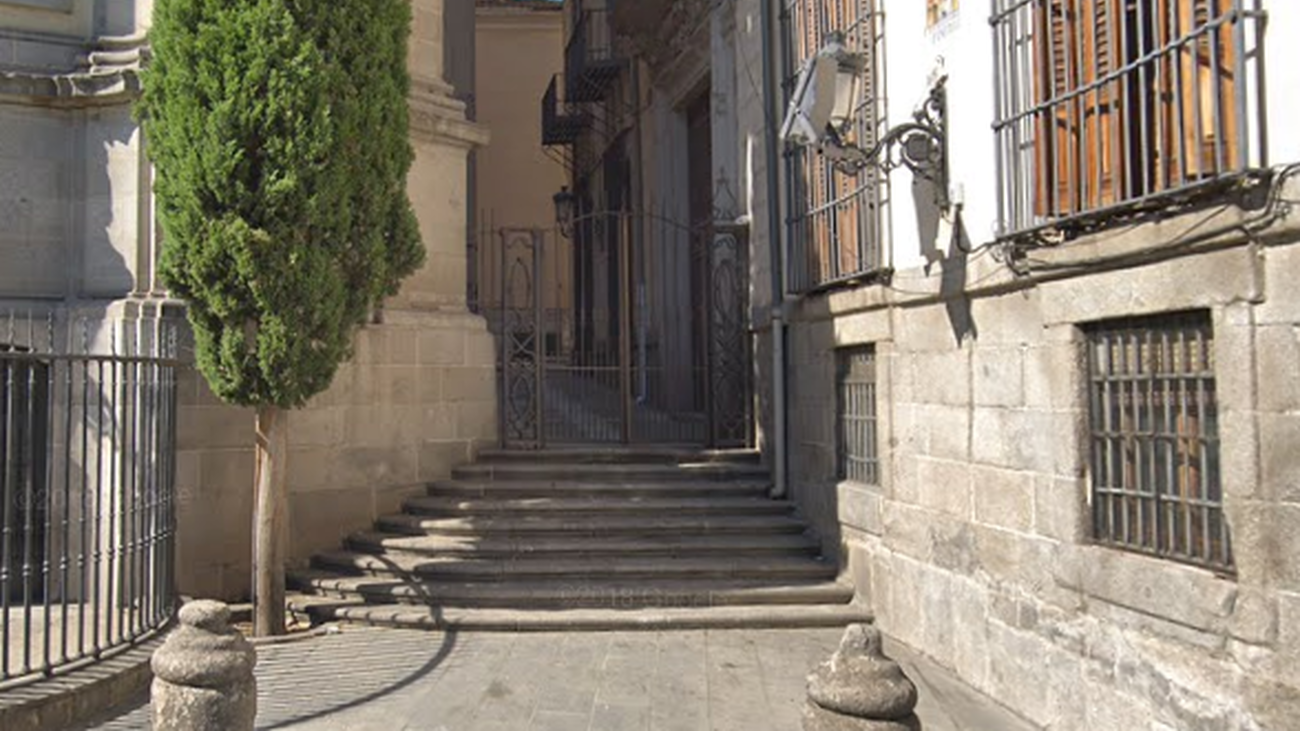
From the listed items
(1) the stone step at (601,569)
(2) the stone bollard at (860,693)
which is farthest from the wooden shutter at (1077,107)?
(1) the stone step at (601,569)

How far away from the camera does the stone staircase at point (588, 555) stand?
7500 millimetres

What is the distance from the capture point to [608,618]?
7.40 meters

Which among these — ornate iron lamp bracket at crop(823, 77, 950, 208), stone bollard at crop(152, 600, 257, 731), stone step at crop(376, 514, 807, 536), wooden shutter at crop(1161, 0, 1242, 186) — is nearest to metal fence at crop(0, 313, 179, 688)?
stone bollard at crop(152, 600, 257, 731)

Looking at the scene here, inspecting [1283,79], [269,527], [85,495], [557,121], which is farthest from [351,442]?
[557,121]

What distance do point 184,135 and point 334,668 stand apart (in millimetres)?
3417

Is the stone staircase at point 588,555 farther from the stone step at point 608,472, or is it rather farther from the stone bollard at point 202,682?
the stone bollard at point 202,682

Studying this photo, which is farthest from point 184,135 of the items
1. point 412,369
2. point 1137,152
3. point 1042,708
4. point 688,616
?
point 1042,708

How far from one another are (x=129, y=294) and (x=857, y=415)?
5.55m

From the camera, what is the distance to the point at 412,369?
9383 millimetres

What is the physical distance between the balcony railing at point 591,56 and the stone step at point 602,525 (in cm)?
875

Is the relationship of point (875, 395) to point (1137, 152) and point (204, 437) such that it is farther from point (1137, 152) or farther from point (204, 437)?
point (204, 437)

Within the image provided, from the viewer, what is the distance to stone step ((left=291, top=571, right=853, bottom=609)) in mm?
7633

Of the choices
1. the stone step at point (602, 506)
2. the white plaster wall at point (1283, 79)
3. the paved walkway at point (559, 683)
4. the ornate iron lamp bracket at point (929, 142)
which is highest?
the ornate iron lamp bracket at point (929, 142)

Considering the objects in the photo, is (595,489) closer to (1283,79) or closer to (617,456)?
(617,456)
